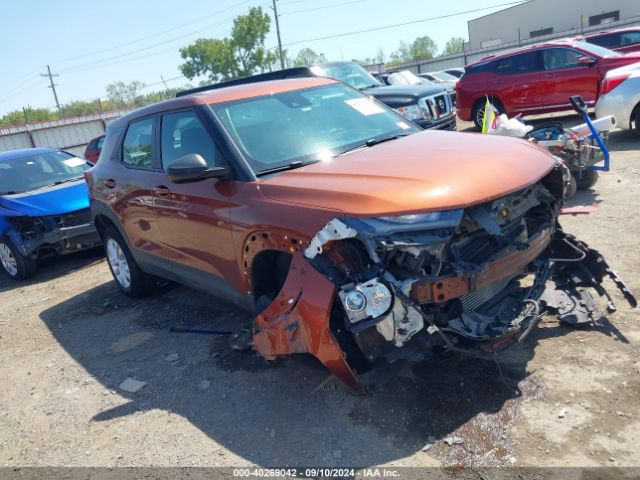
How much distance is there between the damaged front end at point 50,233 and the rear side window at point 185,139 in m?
3.38

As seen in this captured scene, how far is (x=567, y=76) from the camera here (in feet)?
37.3

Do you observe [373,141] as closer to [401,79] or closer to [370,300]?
[370,300]

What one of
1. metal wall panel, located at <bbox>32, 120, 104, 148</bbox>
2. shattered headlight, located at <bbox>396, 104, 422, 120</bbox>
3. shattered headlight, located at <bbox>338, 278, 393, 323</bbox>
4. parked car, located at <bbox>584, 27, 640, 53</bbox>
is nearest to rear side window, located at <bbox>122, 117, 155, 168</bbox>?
shattered headlight, located at <bbox>338, 278, 393, 323</bbox>

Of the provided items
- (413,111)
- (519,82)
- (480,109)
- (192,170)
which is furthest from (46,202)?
(519,82)

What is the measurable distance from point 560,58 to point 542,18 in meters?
49.2

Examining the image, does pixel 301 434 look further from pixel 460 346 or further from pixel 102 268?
pixel 102 268

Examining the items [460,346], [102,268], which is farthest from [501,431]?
[102,268]

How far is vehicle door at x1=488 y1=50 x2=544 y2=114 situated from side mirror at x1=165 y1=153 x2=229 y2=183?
1010cm

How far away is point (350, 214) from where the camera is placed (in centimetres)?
288

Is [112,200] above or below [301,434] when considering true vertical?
above

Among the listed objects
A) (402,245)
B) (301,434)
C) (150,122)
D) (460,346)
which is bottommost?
(301,434)

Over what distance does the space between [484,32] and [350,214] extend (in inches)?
2546

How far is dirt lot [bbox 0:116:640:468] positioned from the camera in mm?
2891

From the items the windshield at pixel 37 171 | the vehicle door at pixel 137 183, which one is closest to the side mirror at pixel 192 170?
the vehicle door at pixel 137 183
